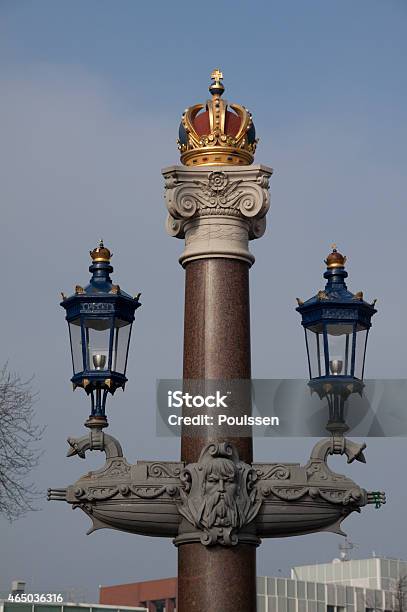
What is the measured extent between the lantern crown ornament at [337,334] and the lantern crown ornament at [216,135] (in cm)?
154

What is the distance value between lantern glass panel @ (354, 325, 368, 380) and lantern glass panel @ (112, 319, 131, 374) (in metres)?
2.14

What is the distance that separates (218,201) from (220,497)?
2770 millimetres

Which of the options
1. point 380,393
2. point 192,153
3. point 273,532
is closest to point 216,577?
point 273,532

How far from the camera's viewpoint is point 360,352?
1395 centimetres

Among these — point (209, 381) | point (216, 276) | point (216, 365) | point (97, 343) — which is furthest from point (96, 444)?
point (216, 276)

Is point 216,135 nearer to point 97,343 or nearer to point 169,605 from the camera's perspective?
point 97,343

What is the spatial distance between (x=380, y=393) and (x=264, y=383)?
4.46 feet

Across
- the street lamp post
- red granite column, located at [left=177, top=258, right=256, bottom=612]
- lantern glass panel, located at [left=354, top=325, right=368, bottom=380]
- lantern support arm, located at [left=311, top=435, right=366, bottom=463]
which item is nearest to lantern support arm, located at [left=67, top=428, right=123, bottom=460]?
the street lamp post

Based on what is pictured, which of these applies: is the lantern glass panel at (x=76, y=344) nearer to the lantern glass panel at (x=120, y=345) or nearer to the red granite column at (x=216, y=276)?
the lantern glass panel at (x=120, y=345)

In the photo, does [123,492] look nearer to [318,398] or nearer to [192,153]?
[318,398]

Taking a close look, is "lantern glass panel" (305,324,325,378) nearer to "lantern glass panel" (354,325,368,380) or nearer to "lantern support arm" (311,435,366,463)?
"lantern glass panel" (354,325,368,380)

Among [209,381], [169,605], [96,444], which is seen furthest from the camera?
[169,605]

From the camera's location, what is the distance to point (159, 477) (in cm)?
1298

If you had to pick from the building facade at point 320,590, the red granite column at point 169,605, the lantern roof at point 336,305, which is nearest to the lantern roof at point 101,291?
the lantern roof at point 336,305
